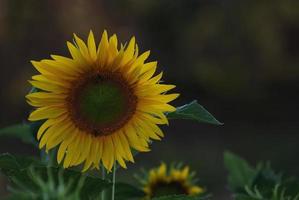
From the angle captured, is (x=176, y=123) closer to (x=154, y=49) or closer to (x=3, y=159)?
(x=154, y=49)

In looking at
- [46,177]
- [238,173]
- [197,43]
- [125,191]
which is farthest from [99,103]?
[197,43]

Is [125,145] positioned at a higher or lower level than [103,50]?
lower

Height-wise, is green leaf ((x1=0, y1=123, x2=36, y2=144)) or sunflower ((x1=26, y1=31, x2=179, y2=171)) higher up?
sunflower ((x1=26, y1=31, x2=179, y2=171))

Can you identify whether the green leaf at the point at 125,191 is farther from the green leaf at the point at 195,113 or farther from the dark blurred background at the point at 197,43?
the dark blurred background at the point at 197,43

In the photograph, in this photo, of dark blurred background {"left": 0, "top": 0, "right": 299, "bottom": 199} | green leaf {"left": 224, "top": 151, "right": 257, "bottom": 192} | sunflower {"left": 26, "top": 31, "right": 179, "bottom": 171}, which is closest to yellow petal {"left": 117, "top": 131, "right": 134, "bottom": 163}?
sunflower {"left": 26, "top": 31, "right": 179, "bottom": 171}

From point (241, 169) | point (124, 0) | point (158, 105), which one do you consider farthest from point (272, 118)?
point (158, 105)

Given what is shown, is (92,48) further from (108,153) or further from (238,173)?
(238,173)

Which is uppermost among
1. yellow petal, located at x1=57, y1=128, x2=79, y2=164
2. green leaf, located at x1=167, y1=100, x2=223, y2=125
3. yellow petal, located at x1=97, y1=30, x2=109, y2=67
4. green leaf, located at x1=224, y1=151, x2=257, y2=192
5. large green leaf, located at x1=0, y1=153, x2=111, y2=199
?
yellow petal, located at x1=97, y1=30, x2=109, y2=67

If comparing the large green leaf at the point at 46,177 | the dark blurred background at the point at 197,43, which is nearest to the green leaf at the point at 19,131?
the large green leaf at the point at 46,177

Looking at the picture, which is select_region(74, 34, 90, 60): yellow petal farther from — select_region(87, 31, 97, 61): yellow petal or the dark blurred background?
the dark blurred background
